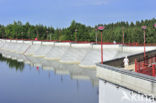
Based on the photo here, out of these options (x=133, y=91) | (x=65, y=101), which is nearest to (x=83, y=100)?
(x=65, y=101)

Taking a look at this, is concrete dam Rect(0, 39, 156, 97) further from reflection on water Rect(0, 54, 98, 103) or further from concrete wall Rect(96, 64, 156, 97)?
reflection on water Rect(0, 54, 98, 103)

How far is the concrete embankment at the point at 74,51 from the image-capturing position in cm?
4288

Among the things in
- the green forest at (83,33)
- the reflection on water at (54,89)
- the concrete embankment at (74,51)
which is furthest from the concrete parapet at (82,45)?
the reflection on water at (54,89)

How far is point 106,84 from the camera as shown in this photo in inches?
547

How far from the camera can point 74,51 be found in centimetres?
5378

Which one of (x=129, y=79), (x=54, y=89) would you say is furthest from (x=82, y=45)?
(x=129, y=79)

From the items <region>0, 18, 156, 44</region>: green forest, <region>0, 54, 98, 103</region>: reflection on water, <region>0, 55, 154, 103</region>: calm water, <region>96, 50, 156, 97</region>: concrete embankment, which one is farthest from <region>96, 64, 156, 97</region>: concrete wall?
<region>0, 18, 156, 44</region>: green forest

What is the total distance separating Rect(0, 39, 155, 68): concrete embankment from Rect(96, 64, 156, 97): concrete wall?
27072 mm

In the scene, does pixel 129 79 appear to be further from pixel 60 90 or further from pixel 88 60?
pixel 88 60

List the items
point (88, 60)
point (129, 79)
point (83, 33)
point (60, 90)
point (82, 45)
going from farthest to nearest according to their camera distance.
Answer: point (83, 33)
point (82, 45)
point (88, 60)
point (60, 90)
point (129, 79)

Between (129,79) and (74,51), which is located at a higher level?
(129,79)

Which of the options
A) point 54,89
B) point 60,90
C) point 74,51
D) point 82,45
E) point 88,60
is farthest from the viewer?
point 74,51

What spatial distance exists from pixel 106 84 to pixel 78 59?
122ft

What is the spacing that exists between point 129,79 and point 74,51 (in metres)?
42.2
